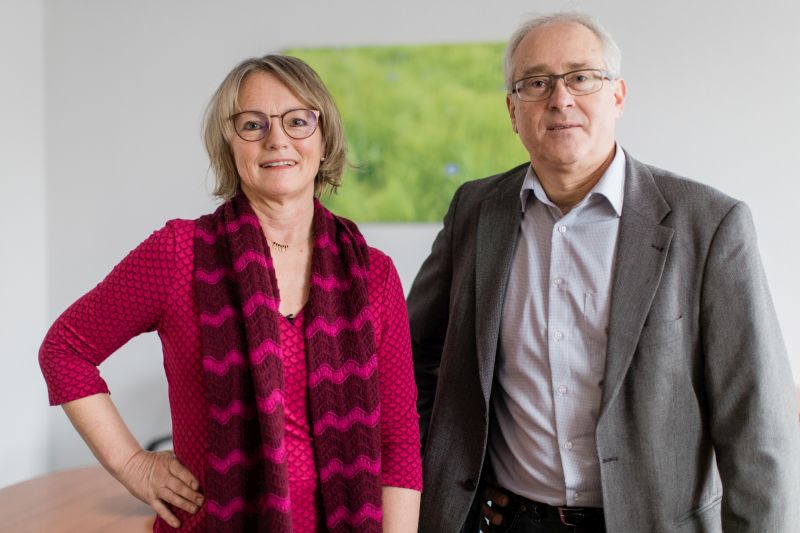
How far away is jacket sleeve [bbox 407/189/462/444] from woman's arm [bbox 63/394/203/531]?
60 cm

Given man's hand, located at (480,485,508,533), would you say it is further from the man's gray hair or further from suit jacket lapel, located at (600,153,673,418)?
the man's gray hair

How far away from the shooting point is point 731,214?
146 centimetres

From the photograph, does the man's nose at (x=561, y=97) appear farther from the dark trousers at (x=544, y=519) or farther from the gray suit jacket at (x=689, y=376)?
the dark trousers at (x=544, y=519)

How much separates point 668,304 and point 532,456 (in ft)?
1.38

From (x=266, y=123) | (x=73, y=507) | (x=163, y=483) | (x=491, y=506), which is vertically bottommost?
(x=73, y=507)

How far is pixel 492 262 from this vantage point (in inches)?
66.3

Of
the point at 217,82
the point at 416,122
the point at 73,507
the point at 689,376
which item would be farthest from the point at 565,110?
the point at 217,82

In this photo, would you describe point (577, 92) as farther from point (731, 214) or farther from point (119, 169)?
point (119, 169)

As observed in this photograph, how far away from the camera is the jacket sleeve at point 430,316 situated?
182 cm

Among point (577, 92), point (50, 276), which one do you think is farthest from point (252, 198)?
point (50, 276)

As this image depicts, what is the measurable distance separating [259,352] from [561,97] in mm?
798

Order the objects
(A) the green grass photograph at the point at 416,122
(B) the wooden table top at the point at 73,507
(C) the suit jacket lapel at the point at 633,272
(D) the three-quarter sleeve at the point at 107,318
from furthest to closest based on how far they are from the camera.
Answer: (A) the green grass photograph at the point at 416,122 → (B) the wooden table top at the point at 73,507 → (C) the suit jacket lapel at the point at 633,272 → (D) the three-quarter sleeve at the point at 107,318

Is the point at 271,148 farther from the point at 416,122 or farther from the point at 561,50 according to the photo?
the point at 416,122

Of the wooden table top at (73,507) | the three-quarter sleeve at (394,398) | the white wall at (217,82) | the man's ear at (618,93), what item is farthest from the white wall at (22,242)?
the man's ear at (618,93)
